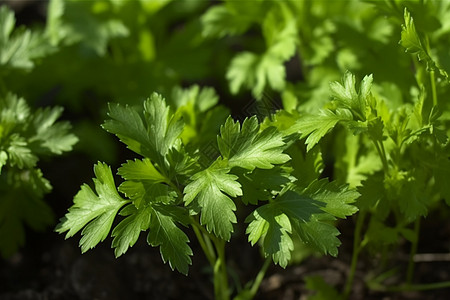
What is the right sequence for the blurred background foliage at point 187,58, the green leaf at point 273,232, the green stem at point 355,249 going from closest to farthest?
the green leaf at point 273,232, the green stem at point 355,249, the blurred background foliage at point 187,58

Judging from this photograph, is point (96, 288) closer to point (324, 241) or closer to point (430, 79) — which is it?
point (324, 241)

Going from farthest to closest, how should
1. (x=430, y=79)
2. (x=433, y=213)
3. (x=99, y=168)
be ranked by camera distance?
(x=433, y=213), (x=430, y=79), (x=99, y=168)

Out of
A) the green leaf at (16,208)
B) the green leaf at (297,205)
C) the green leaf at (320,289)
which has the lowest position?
the green leaf at (320,289)

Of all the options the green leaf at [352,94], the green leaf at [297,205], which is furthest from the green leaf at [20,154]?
the green leaf at [352,94]

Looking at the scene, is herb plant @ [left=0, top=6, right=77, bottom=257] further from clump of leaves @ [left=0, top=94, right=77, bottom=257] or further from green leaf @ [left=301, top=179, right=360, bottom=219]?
green leaf @ [left=301, top=179, right=360, bottom=219]

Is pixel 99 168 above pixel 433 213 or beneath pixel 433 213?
above

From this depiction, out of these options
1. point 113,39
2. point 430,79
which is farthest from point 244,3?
point 430,79

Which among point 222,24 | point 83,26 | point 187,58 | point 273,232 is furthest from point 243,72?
point 273,232

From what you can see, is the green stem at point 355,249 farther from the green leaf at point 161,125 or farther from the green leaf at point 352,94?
the green leaf at point 161,125

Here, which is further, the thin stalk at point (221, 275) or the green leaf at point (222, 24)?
the green leaf at point (222, 24)
